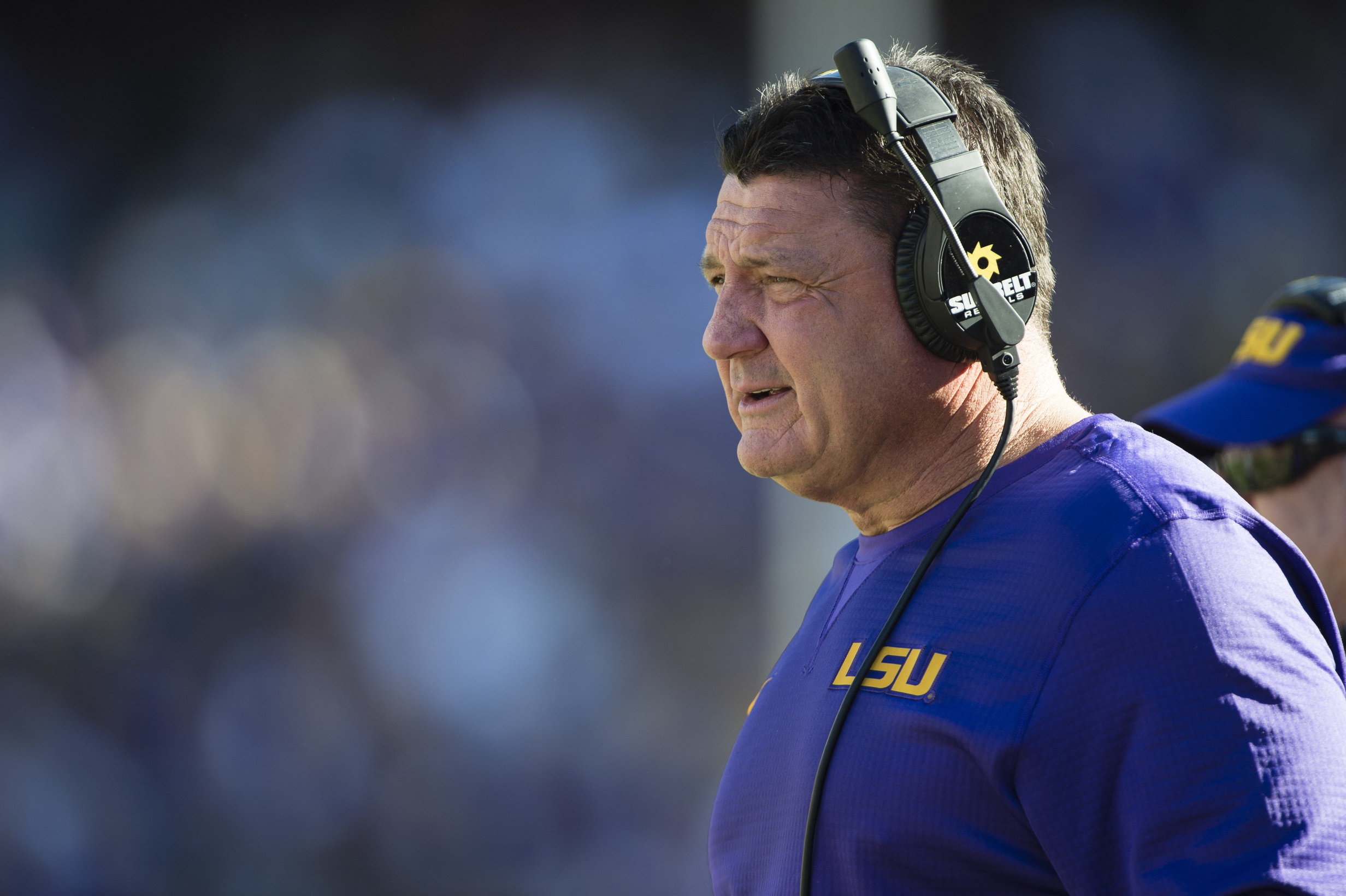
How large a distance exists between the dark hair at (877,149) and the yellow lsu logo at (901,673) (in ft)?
1.40

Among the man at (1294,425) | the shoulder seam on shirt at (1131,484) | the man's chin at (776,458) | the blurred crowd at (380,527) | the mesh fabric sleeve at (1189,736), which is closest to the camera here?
the mesh fabric sleeve at (1189,736)

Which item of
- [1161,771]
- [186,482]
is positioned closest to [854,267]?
[1161,771]

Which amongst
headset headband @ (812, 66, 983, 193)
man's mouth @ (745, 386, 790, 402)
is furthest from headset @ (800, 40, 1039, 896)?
man's mouth @ (745, 386, 790, 402)

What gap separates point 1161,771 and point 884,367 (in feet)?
1.56

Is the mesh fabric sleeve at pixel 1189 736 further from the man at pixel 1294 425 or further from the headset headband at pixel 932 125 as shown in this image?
the man at pixel 1294 425

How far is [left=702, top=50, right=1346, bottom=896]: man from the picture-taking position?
0.81m

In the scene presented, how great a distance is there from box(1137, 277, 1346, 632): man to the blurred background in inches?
78.3

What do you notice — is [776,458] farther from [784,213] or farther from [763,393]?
[784,213]

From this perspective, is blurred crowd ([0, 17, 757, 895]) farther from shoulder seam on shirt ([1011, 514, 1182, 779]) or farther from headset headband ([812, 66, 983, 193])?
shoulder seam on shirt ([1011, 514, 1182, 779])

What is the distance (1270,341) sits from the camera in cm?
181

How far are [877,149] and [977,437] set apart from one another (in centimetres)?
31

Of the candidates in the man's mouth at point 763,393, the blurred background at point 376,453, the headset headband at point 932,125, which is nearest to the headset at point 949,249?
the headset headband at point 932,125

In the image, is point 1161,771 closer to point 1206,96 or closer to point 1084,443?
point 1084,443

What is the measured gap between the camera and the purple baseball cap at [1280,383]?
171cm
